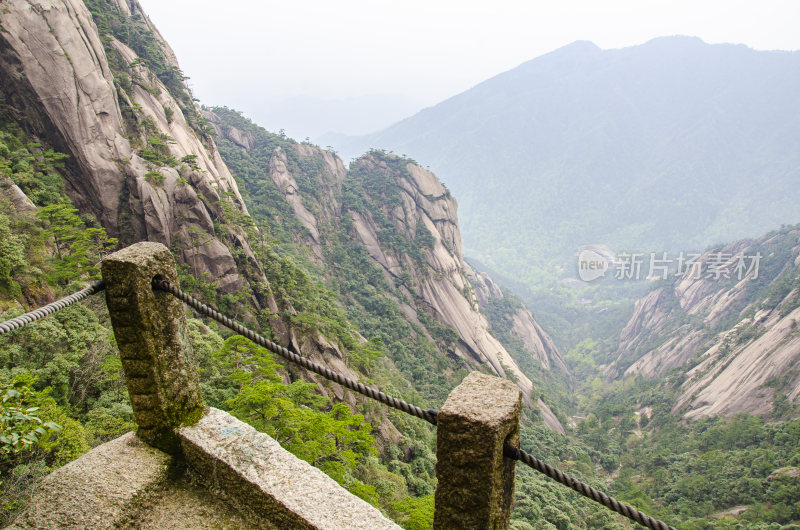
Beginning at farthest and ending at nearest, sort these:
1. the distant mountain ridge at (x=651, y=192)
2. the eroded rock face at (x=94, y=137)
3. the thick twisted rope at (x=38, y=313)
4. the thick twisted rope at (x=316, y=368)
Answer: the distant mountain ridge at (x=651, y=192) < the eroded rock face at (x=94, y=137) < the thick twisted rope at (x=38, y=313) < the thick twisted rope at (x=316, y=368)

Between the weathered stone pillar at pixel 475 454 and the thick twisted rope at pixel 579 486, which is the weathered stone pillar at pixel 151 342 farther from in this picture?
the thick twisted rope at pixel 579 486

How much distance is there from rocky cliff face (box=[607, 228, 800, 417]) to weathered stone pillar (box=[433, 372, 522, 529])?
36.8 metres

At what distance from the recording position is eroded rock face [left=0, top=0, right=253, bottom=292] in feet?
50.5

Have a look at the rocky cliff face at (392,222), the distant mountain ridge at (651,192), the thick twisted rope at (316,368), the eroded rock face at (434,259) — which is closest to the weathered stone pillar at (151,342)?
the thick twisted rope at (316,368)

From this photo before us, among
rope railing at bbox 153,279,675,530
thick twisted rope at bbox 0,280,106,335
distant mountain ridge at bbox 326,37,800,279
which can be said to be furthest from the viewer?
distant mountain ridge at bbox 326,37,800,279

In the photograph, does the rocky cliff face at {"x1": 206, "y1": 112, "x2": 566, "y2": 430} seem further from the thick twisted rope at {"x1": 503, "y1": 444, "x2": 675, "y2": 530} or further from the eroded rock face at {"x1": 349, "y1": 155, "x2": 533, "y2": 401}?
the thick twisted rope at {"x1": 503, "y1": 444, "x2": 675, "y2": 530}

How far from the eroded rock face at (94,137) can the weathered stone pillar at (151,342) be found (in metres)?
15.3

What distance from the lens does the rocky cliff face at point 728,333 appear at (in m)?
29.3

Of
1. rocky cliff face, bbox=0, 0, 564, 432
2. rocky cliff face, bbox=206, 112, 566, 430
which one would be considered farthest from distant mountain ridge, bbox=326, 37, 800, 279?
rocky cliff face, bbox=0, 0, 564, 432

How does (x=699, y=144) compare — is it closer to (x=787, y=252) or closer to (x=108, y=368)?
(x=787, y=252)

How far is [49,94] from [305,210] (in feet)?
81.3

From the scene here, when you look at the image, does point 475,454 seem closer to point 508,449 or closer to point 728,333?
point 508,449

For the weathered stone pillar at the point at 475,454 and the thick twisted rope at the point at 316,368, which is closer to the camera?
the weathered stone pillar at the point at 475,454

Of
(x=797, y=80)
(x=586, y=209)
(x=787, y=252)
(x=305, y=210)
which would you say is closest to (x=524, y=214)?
(x=586, y=209)
